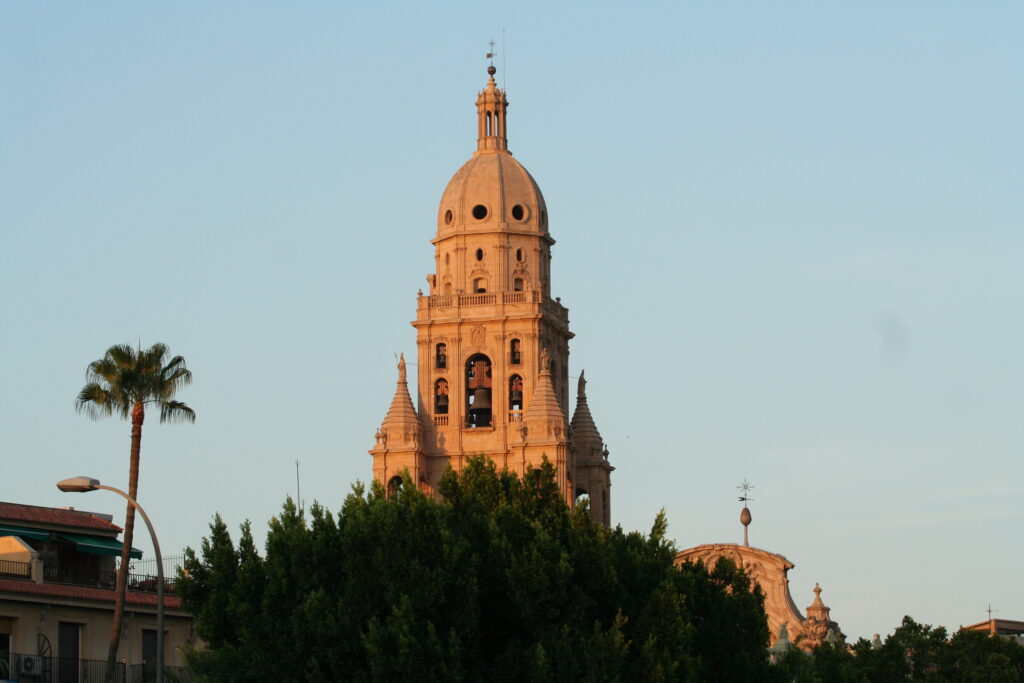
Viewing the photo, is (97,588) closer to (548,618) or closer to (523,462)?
(548,618)

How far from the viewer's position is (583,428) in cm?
12688

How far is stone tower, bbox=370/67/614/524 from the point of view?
396ft

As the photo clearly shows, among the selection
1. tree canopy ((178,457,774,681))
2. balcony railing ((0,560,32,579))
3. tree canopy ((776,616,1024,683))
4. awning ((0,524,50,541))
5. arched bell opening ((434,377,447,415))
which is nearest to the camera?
tree canopy ((178,457,774,681))

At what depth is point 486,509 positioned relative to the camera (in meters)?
74.9

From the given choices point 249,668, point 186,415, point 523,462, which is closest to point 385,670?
point 249,668

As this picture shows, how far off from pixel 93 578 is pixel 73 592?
195 inches

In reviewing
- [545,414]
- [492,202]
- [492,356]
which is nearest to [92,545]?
[545,414]

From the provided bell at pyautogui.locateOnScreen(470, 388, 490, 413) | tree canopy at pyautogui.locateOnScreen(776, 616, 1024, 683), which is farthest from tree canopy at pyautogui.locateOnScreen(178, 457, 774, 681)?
bell at pyautogui.locateOnScreen(470, 388, 490, 413)

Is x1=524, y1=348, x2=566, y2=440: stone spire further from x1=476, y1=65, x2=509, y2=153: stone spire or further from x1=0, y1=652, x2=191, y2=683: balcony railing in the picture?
x1=0, y1=652, x2=191, y2=683: balcony railing

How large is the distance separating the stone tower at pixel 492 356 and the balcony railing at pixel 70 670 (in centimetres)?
4207

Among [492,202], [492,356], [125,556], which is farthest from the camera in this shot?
[492,202]

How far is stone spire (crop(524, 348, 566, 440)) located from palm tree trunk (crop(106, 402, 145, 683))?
138 ft

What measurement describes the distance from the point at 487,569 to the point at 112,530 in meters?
18.8

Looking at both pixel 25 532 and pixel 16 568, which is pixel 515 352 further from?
pixel 16 568
